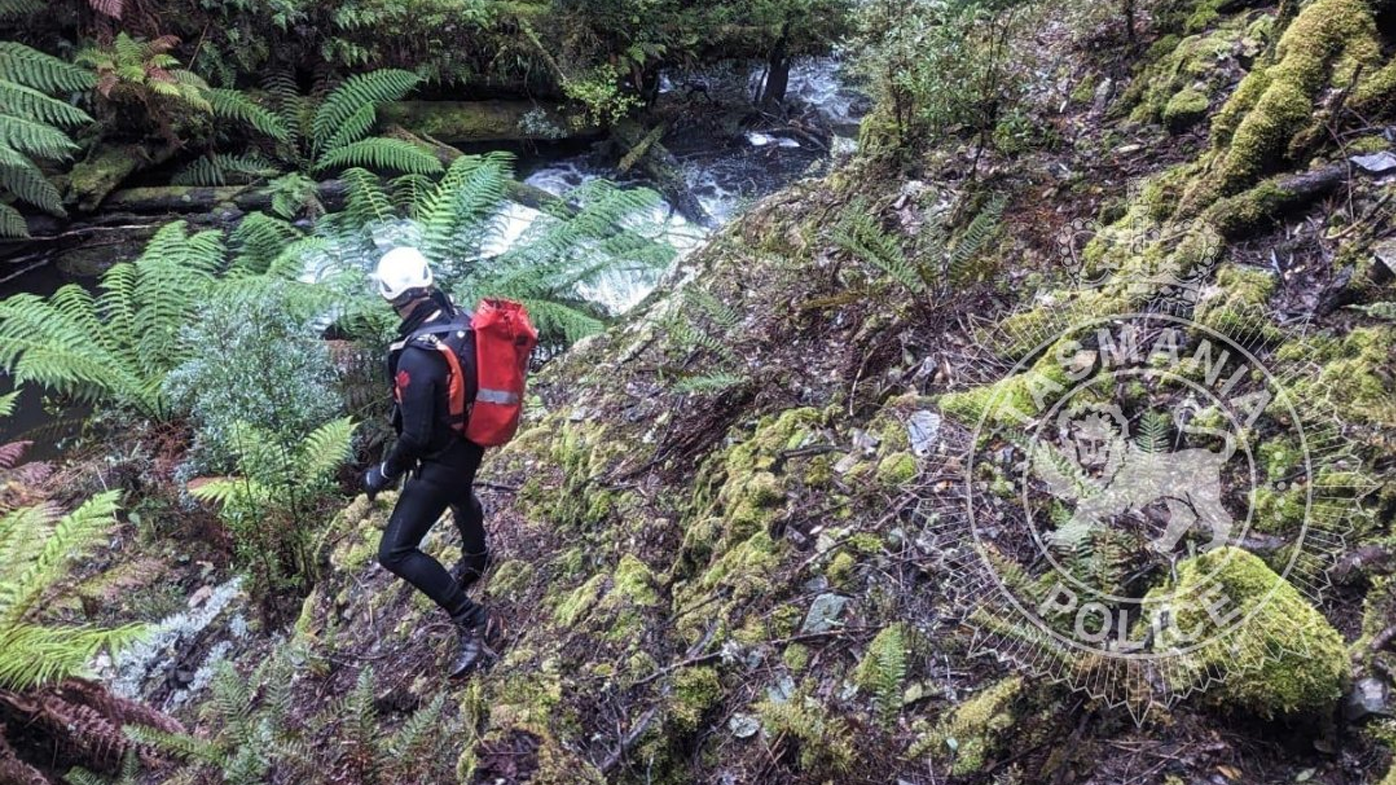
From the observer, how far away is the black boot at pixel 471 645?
297 centimetres

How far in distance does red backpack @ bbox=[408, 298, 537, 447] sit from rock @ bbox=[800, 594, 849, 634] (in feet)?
4.14

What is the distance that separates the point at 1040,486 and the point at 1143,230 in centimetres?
114

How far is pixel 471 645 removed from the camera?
119 inches

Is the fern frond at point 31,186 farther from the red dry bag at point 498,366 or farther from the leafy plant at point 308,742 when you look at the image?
the red dry bag at point 498,366

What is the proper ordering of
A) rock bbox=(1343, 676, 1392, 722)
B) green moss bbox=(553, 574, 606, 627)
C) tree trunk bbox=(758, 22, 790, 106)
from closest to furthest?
rock bbox=(1343, 676, 1392, 722), green moss bbox=(553, 574, 606, 627), tree trunk bbox=(758, 22, 790, 106)

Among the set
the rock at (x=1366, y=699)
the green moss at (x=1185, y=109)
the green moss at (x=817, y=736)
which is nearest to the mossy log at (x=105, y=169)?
the green moss at (x=817, y=736)

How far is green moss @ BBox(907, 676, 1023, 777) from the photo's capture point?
70.3 inches

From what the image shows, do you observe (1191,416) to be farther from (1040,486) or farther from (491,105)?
(491,105)

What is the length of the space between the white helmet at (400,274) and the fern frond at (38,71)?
243 inches

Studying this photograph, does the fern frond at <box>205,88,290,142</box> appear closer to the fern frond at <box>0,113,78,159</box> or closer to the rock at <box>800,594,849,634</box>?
the fern frond at <box>0,113,78,159</box>

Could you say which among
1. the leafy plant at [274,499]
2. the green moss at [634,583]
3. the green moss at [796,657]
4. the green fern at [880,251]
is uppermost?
the green fern at [880,251]

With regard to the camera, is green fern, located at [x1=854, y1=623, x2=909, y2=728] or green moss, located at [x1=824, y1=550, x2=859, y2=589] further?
green moss, located at [x1=824, y1=550, x2=859, y2=589]

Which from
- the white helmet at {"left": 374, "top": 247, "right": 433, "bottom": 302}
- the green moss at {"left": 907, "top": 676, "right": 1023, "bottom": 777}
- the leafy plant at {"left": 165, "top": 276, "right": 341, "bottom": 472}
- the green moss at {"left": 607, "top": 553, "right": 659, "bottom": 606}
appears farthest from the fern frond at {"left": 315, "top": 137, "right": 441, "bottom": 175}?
the green moss at {"left": 907, "top": 676, "right": 1023, "bottom": 777}

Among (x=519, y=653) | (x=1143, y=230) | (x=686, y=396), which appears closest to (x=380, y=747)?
(x=519, y=653)
